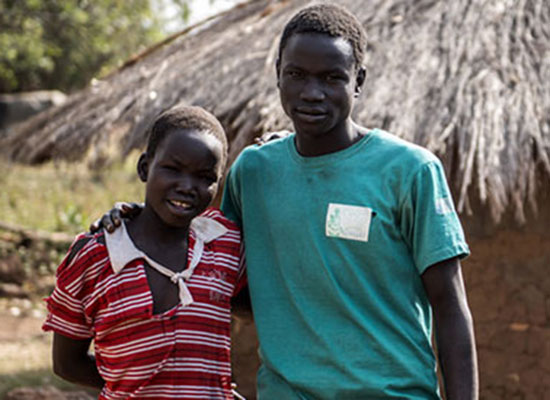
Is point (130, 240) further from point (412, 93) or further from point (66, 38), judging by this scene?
point (66, 38)

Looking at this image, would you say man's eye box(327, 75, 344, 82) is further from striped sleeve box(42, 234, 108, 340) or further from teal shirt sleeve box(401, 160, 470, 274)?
striped sleeve box(42, 234, 108, 340)

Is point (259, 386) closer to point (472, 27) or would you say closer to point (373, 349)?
point (373, 349)

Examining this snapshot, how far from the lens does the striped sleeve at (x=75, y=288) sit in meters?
1.71

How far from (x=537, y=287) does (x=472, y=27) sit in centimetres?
135

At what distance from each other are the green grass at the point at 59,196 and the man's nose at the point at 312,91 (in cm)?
815

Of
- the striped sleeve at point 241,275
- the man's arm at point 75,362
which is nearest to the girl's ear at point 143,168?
the striped sleeve at point 241,275

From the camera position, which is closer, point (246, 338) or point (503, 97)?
point (503, 97)

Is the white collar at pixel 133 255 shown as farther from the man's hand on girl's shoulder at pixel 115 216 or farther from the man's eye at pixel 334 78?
the man's eye at pixel 334 78

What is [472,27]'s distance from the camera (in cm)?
412

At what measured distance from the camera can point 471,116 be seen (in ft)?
11.8

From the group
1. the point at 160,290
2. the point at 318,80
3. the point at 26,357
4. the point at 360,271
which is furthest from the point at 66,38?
the point at 360,271

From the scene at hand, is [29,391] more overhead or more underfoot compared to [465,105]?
more underfoot

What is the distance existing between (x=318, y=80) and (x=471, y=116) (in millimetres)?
2137

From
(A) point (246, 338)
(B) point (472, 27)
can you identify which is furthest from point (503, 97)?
(A) point (246, 338)
